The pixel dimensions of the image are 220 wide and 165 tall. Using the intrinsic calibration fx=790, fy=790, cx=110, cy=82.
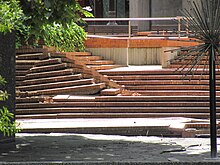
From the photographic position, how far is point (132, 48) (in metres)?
24.4

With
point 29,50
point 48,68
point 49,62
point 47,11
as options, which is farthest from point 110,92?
point 47,11

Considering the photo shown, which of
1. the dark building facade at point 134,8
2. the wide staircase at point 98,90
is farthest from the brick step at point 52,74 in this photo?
the dark building facade at point 134,8

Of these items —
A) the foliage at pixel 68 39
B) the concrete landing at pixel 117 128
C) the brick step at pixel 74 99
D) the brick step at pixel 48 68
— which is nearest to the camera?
the concrete landing at pixel 117 128

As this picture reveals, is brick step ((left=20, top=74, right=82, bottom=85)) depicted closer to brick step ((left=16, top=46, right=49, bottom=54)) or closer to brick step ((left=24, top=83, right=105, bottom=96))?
brick step ((left=24, top=83, right=105, bottom=96))

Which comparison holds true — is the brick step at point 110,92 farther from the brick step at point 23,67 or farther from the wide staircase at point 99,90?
the brick step at point 23,67

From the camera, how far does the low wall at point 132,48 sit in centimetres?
2378

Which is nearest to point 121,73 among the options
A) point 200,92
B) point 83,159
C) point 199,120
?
point 200,92

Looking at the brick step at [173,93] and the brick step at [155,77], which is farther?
the brick step at [155,77]

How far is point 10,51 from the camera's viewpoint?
13266 millimetres

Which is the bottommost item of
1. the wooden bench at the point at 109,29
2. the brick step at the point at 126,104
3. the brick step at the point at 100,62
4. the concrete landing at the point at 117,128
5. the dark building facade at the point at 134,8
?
the concrete landing at the point at 117,128

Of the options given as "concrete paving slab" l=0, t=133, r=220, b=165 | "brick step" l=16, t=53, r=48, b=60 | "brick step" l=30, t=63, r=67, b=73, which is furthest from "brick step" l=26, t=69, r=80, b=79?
"concrete paving slab" l=0, t=133, r=220, b=165

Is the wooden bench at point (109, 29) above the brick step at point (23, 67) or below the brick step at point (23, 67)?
above

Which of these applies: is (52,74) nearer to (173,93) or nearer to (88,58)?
(88,58)

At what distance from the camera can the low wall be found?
78.0 ft
